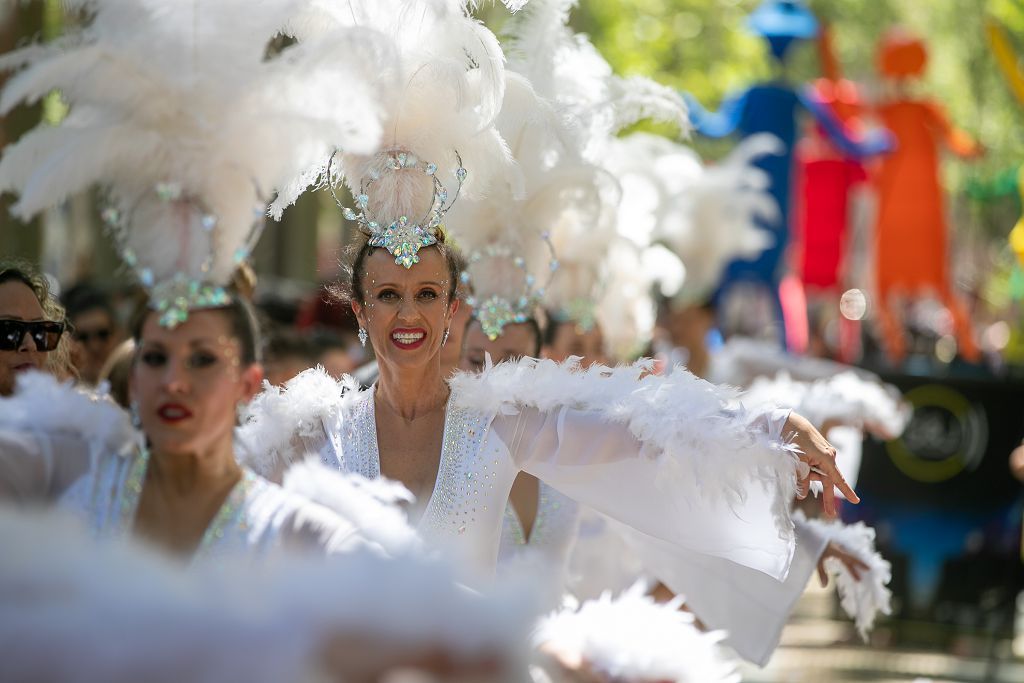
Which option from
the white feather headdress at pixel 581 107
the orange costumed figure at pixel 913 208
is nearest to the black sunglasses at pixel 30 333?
the white feather headdress at pixel 581 107

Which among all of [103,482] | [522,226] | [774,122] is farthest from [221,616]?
[774,122]

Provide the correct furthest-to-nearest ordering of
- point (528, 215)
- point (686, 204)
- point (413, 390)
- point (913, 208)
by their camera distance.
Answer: point (913, 208) → point (686, 204) → point (528, 215) → point (413, 390)

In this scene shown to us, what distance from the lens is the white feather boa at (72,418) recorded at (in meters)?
2.58

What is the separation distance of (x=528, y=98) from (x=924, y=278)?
29.3 ft

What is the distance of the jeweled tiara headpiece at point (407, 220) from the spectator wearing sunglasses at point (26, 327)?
820mm

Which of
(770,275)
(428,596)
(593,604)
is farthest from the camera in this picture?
(770,275)

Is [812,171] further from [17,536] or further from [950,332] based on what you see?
[17,536]

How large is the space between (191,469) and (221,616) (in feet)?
1.64

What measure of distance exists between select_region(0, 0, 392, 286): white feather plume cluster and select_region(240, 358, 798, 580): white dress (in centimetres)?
99

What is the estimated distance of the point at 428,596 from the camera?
83.7 inches

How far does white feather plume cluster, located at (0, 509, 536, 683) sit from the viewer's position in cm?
198

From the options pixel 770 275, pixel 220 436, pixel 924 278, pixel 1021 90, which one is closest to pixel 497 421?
pixel 220 436

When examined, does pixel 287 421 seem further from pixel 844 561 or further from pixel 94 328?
pixel 94 328

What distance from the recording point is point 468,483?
3314 mm
